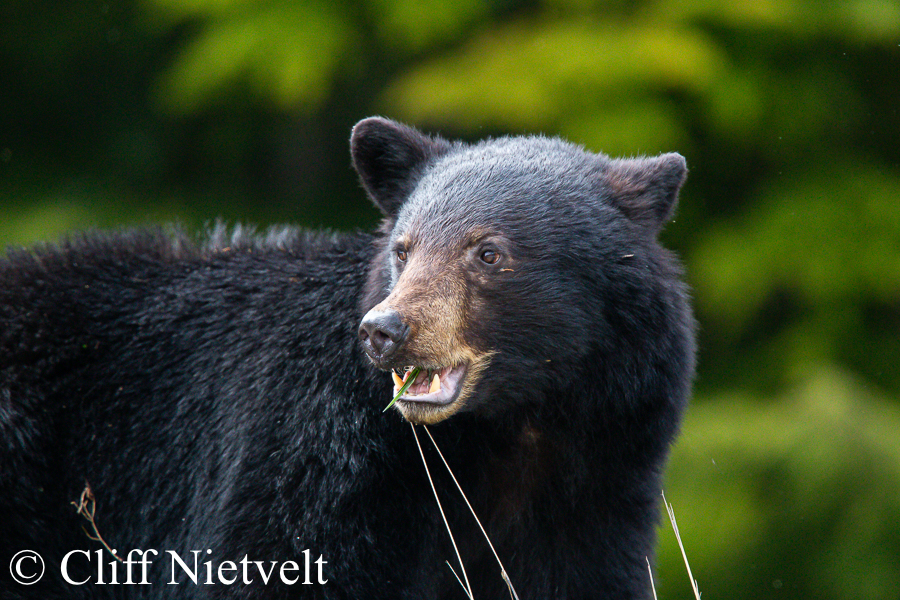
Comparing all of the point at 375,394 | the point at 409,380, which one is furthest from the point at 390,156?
the point at 409,380

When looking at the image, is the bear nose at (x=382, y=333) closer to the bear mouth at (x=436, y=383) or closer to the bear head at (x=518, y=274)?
the bear head at (x=518, y=274)

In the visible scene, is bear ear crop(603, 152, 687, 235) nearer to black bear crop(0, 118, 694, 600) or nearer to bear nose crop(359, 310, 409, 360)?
black bear crop(0, 118, 694, 600)

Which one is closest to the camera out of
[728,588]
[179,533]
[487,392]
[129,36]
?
[487,392]

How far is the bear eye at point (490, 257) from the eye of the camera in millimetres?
3494

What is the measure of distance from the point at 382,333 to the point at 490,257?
573 mm

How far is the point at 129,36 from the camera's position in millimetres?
10984

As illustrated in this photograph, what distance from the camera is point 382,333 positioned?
3098mm

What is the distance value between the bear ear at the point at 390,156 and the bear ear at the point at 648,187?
2.32 feet

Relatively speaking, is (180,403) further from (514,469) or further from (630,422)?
(630,422)

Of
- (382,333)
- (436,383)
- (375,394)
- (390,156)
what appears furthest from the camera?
(390,156)

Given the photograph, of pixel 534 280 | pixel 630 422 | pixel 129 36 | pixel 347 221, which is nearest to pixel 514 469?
pixel 630 422

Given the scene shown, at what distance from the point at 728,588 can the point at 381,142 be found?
6301mm

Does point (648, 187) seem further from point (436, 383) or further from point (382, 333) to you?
point (382, 333)

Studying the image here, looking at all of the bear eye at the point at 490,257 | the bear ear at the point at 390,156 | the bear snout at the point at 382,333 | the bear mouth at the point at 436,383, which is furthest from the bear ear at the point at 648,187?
the bear snout at the point at 382,333
